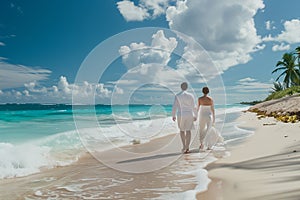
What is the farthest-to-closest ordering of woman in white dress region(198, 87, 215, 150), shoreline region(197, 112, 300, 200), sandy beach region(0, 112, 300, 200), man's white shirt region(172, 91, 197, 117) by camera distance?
1. woman in white dress region(198, 87, 215, 150)
2. man's white shirt region(172, 91, 197, 117)
3. sandy beach region(0, 112, 300, 200)
4. shoreline region(197, 112, 300, 200)

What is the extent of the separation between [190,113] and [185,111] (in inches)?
6.2

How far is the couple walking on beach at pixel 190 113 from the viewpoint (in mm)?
7379


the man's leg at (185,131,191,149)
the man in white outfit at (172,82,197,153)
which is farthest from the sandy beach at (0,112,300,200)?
the man in white outfit at (172,82,197,153)

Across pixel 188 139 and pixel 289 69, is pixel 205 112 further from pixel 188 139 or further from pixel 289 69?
pixel 289 69

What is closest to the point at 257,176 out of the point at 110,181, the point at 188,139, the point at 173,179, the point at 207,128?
the point at 173,179

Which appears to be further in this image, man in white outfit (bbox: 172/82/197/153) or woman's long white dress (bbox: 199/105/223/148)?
woman's long white dress (bbox: 199/105/223/148)

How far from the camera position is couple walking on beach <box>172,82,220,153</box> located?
7.38 metres

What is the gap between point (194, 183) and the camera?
430 centimetres

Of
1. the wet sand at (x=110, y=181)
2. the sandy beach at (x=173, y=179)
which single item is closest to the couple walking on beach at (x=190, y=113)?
the wet sand at (x=110, y=181)

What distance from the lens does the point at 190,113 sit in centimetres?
750

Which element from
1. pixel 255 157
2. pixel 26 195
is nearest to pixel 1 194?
pixel 26 195

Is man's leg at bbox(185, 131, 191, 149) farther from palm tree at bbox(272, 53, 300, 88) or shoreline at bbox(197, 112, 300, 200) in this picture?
palm tree at bbox(272, 53, 300, 88)

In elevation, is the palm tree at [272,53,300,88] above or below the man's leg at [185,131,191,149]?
above

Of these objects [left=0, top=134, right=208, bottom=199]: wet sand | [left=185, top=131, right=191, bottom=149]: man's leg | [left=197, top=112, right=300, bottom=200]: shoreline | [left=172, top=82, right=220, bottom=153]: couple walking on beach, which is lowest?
[left=0, top=134, right=208, bottom=199]: wet sand
